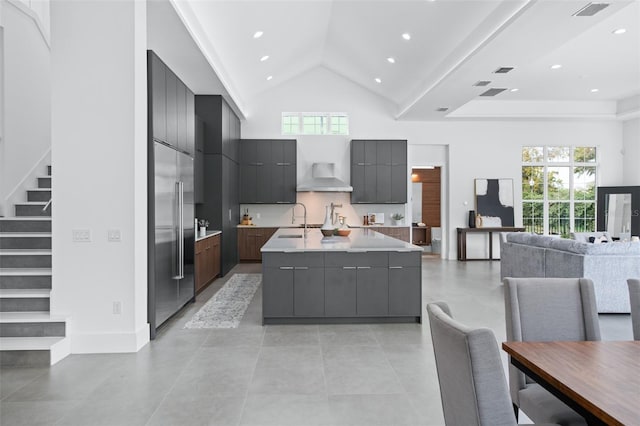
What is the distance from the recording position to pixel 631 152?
996 cm

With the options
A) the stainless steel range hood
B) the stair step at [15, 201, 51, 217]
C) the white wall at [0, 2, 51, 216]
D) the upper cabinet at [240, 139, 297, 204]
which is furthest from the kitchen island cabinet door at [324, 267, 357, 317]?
the upper cabinet at [240, 139, 297, 204]

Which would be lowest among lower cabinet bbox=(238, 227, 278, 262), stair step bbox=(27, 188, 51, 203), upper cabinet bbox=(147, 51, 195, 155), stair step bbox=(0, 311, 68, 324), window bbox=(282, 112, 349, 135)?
stair step bbox=(0, 311, 68, 324)

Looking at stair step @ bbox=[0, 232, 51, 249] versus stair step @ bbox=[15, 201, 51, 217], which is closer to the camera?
stair step @ bbox=[0, 232, 51, 249]

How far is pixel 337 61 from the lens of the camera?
908 centimetres

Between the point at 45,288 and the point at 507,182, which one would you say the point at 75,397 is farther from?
the point at 507,182

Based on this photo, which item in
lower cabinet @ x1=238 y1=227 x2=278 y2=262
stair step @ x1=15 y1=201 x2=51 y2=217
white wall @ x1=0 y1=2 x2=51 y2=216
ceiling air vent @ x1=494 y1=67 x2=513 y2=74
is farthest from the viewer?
lower cabinet @ x1=238 y1=227 x2=278 y2=262

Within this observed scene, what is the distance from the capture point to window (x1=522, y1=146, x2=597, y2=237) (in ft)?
33.5

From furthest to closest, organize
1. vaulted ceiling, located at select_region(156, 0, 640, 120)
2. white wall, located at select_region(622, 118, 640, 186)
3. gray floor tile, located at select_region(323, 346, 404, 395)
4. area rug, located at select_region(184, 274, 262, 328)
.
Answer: white wall, located at select_region(622, 118, 640, 186)
vaulted ceiling, located at select_region(156, 0, 640, 120)
area rug, located at select_region(184, 274, 262, 328)
gray floor tile, located at select_region(323, 346, 404, 395)

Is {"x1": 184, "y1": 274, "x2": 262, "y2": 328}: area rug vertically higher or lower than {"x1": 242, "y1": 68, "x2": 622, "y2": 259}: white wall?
lower

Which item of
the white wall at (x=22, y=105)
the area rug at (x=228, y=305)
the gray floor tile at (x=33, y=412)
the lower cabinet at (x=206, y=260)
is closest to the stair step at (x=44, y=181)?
the white wall at (x=22, y=105)

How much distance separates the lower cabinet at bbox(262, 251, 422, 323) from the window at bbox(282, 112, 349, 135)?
588 centimetres

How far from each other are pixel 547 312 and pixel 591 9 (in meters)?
3.76

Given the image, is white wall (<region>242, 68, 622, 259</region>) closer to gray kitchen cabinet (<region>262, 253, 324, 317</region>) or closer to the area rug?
the area rug

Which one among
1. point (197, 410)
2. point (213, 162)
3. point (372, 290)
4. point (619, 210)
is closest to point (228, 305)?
point (372, 290)
